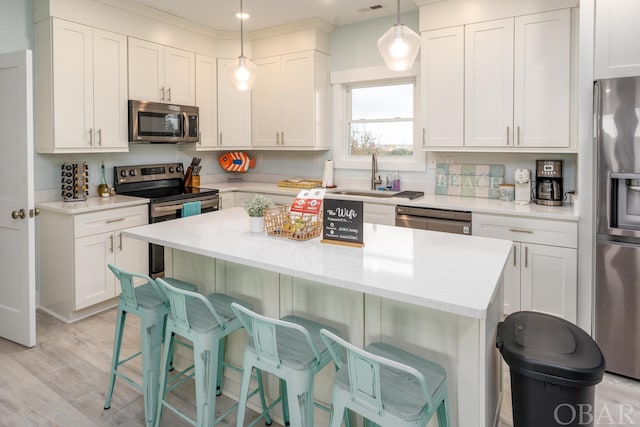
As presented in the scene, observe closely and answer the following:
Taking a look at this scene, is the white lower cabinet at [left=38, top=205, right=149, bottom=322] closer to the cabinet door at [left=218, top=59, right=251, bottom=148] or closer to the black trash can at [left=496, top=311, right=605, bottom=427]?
the cabinet door at [left=218, top=59, right=251, bottom=148]

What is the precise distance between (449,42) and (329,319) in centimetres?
272

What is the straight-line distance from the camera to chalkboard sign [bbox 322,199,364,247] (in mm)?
2064

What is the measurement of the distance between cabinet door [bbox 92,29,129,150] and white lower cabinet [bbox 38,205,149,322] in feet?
2.24

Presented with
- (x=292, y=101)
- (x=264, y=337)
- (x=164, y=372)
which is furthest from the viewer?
(x=292, y=101)

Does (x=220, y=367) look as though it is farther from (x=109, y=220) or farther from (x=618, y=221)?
(x=618, y=221)

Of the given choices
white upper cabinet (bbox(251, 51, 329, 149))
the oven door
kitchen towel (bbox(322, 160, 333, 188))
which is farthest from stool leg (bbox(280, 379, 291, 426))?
white upper cabinet (bbox(251, 51, 329, 149))

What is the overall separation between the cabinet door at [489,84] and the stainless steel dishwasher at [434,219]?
2.13 feet

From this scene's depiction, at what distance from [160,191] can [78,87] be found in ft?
4.19

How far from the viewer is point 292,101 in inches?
181

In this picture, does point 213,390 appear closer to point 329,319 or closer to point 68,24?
point 329,319

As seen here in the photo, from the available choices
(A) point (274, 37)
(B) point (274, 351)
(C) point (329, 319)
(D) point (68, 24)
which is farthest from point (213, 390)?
(A) point (274, 37)

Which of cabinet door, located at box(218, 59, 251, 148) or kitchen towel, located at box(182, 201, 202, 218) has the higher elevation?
cabinet door, located at box(218, 59, 251, 148)

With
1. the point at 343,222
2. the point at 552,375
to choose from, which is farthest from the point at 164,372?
the point at 552,375

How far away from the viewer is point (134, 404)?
233cm
